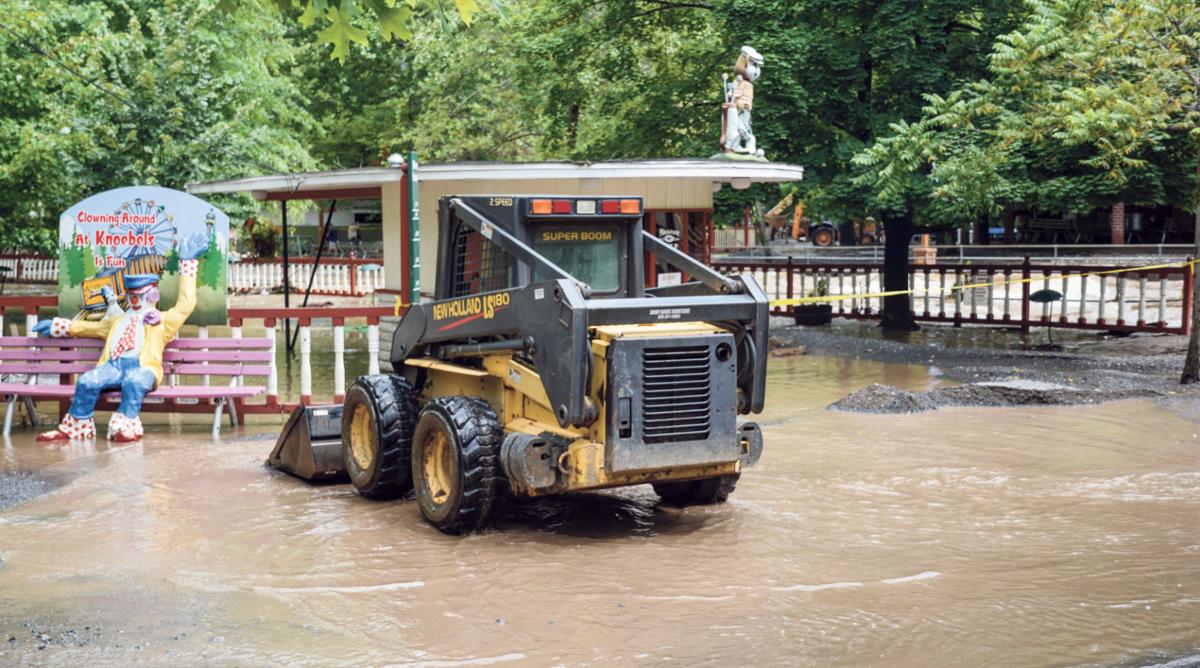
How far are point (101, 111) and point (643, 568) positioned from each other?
17.6 meters

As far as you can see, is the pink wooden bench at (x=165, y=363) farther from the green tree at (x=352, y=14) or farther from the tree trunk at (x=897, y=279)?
the tree trunk at (x=897, y=279)

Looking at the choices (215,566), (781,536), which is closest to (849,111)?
(781,536)

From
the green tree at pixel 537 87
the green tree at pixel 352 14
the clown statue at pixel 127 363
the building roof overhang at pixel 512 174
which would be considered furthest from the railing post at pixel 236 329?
the green tree at pixel 352 14

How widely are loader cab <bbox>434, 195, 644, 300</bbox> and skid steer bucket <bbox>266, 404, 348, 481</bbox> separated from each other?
71.2 inches

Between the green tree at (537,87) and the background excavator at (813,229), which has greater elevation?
the green tree at (537,87)

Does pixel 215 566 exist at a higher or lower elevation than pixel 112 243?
lower

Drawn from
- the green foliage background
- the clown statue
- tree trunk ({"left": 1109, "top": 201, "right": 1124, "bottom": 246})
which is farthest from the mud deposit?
tree trunk ({"left": 1109, "top": 201, "right": 1124, "bottom": 246})

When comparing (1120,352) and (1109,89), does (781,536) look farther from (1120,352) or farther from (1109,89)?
(1120,352)

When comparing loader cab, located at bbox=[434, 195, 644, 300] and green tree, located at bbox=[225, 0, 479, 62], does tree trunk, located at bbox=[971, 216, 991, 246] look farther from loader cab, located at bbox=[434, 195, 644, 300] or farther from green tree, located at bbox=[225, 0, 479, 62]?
green tree, located at bbox=[225, 0, 479, 62]

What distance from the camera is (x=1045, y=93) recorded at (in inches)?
637

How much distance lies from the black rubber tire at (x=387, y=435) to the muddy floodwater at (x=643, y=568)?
0.17m

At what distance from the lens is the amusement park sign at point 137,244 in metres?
13.8

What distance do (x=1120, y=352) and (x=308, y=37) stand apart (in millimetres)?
27552

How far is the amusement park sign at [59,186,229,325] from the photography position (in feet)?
45.1
